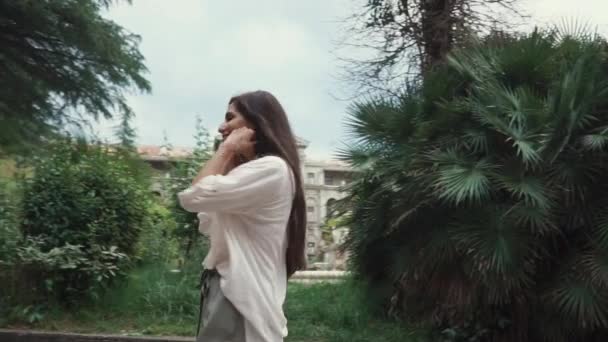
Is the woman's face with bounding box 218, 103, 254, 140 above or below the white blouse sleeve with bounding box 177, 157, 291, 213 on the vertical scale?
above

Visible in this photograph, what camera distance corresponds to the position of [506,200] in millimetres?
5445

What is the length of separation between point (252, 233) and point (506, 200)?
11.4 feet

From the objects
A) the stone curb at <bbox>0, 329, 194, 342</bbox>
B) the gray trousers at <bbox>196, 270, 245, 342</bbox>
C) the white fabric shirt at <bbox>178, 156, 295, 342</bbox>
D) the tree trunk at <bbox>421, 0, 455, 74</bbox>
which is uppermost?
the tree trunk at <bbox>421, 0, 455, 74</bbox>

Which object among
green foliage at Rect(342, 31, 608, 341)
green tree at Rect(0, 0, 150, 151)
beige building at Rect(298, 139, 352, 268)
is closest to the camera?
green foliage at Rect(342, 31, 608, 341)

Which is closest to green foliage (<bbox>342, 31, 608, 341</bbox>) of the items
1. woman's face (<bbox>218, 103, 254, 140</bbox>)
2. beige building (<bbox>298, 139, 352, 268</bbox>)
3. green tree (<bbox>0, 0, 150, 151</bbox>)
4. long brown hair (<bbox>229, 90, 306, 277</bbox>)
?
beige building (<bbox>298, 139, 352, 268</bbox>)

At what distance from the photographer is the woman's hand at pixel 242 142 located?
2.51 metres

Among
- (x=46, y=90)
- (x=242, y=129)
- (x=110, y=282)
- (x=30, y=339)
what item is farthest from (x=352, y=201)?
(x=46, y=90)

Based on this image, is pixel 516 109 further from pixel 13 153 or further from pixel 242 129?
pixel 13 153

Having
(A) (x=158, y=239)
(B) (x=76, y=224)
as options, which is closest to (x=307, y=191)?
(A) (x=158, y=239)

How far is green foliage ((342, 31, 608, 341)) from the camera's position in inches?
204

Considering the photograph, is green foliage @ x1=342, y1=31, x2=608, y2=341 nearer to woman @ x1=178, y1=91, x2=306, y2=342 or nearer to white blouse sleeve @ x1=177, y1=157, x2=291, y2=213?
woman @ x1=178, y1=91, x2=306, y2=342

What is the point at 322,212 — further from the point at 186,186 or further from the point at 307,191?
the point at 186,186

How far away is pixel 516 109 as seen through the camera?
219 inches

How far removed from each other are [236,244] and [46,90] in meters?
11.7
